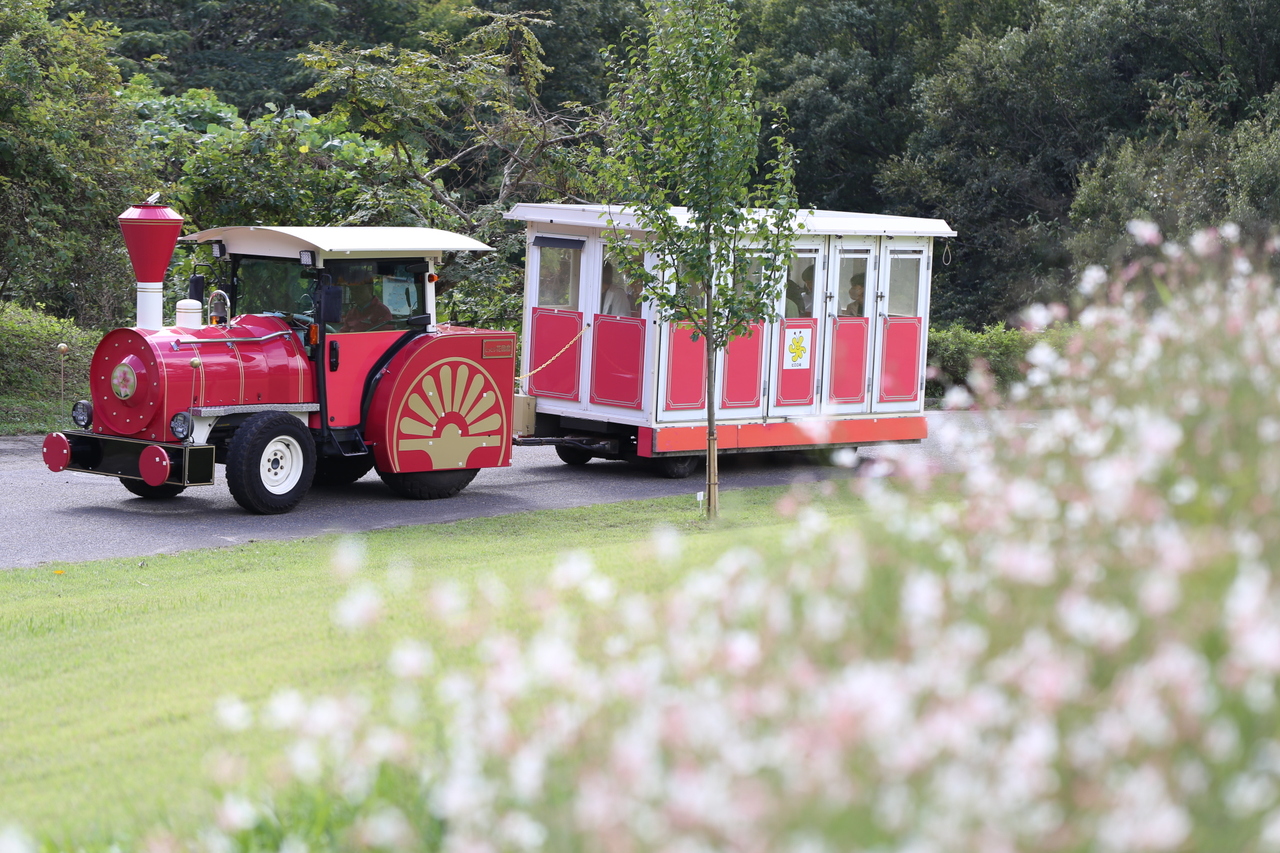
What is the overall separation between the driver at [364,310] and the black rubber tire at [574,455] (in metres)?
3.46

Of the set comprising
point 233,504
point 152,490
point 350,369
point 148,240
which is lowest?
point 233,504

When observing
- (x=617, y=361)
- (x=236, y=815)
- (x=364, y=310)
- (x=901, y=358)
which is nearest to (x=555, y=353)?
(x=617, y=361)

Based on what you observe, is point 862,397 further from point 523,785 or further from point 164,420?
point 523,785

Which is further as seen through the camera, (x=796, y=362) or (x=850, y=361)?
(x=850, y=361)

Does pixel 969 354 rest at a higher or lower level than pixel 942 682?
higher

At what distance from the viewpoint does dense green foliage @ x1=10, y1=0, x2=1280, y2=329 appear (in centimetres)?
1978

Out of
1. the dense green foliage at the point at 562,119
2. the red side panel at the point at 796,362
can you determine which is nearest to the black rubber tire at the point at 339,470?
the red side panel at the point at 796,362

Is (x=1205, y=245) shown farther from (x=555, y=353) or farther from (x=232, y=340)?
(x=555, y=353)

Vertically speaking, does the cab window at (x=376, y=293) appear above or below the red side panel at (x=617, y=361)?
above

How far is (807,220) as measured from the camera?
15.8m

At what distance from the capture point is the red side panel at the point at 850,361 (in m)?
16.4

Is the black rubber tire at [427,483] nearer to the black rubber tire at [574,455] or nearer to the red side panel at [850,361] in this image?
the black rubber tire at [574,455]

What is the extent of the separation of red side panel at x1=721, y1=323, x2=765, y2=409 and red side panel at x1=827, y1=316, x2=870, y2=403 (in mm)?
1054

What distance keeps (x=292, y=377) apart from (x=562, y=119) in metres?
11.5
